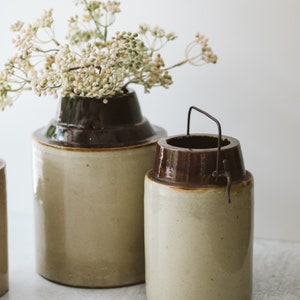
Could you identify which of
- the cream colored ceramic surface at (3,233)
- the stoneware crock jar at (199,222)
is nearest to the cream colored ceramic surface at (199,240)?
the stoneware crock jar at (199,222)

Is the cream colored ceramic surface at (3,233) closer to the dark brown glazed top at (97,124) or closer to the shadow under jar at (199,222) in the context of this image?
the dark brown glazed top at (97,124)

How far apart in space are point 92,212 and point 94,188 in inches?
1.3

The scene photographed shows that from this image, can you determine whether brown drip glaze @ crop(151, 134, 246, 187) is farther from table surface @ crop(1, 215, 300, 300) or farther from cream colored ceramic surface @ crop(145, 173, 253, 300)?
table surface @ crop(1, 215, 300, 300)

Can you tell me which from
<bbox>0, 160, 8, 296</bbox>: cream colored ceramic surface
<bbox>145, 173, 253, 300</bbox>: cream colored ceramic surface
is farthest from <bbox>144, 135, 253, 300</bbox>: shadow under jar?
<bbox>0, 160, 8, 296</bbox>: cream colored ceramic surface

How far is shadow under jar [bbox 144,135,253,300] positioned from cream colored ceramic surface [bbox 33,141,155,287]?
0.08 metres

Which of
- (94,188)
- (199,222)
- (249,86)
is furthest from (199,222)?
(249,86)

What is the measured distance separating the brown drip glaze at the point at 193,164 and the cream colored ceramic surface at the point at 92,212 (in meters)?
0.08

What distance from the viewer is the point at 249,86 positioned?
103cm

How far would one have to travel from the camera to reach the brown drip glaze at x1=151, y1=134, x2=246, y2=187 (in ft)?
2.47

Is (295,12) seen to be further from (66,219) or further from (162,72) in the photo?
(66,219)

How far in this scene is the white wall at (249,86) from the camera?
3.30ft

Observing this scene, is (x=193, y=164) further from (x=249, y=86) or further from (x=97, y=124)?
(x=249, y=86)

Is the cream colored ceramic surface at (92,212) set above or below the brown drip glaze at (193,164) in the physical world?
below

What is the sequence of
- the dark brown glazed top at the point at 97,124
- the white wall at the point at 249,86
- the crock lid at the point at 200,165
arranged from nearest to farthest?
the crock lid at the point at 200,165, the dark brown glazed top at the point at 97,124, the white wall at the point at 249,86
